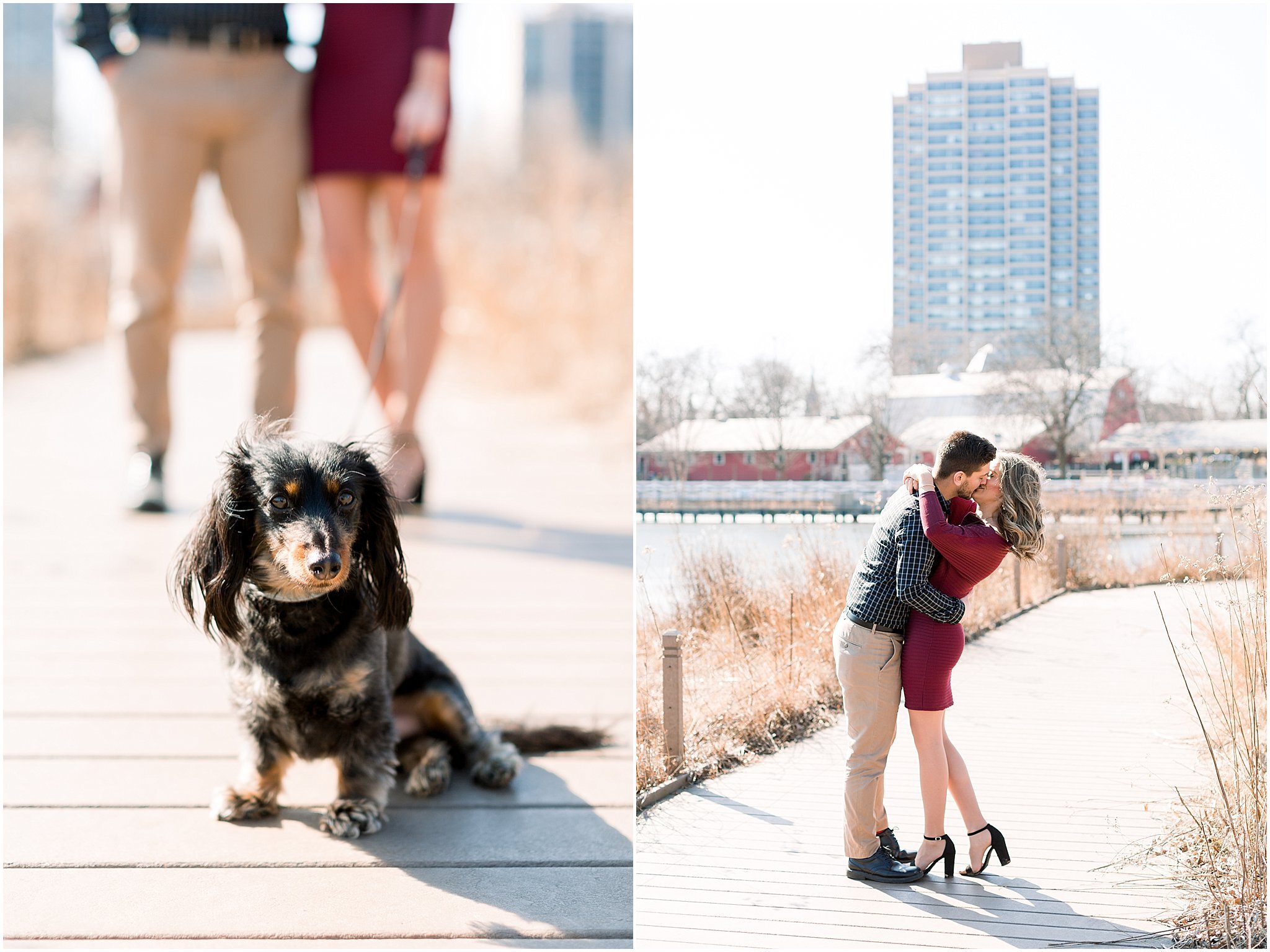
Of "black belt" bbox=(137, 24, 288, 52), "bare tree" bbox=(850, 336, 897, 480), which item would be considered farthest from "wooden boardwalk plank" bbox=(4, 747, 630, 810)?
"black belt" bbox=(137, 24, 288, 52)

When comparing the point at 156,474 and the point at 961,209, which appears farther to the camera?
the point at 156,474

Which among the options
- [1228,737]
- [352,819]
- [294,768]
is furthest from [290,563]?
[1228,737]

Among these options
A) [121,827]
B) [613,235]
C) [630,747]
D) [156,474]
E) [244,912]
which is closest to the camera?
[244,912]

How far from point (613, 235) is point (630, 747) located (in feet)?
19.4

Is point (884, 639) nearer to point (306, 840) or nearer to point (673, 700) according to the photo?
point (673, 700)

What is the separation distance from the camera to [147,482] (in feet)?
13.5

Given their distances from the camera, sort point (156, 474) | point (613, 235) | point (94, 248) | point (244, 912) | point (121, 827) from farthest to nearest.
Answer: point (94, 248) < point (613, 235) < point (156, 474) < point (121, 827) < point (244, 912)

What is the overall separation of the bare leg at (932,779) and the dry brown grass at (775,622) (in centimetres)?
15

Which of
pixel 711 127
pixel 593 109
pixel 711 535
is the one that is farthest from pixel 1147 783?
pixel 593 109

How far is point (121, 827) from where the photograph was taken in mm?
1910

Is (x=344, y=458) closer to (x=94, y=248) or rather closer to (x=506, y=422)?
(x=506, y=422)

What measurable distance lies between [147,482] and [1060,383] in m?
3.55

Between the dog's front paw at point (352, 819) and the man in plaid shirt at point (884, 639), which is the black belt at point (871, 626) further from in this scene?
the dog's front paw at point (352, 819)

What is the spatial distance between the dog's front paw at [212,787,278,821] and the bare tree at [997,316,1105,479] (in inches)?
60.3
